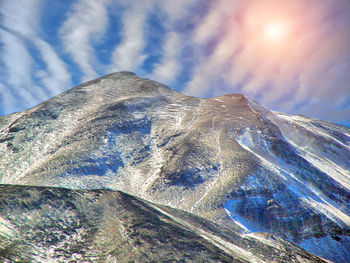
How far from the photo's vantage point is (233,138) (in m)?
45.2

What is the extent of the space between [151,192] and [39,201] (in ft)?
65.6

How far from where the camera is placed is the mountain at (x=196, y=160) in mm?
28562

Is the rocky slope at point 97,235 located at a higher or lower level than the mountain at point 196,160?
lower

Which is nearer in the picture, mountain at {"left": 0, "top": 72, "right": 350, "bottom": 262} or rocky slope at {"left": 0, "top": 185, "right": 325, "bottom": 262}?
rocky slope at {"left": 0, "top": 185, "right": 325, "bottom": 262}

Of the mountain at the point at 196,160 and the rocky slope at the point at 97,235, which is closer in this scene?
the rocky slope at the point at 97,235

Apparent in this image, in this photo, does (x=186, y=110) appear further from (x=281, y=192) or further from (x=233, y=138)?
(x=281, y=192)

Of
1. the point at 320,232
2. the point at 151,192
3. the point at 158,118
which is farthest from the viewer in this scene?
the point at 158,118

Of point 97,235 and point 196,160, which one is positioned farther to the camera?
point 196,160

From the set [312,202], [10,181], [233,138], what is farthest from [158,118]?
[312,202]

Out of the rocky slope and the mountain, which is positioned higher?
the mountain

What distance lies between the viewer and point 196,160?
126ft

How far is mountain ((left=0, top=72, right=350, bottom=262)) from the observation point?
28.6m

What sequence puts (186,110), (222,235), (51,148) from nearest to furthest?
(222,235) → (51,148) → (186,110)

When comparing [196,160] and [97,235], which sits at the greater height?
[196,160]
